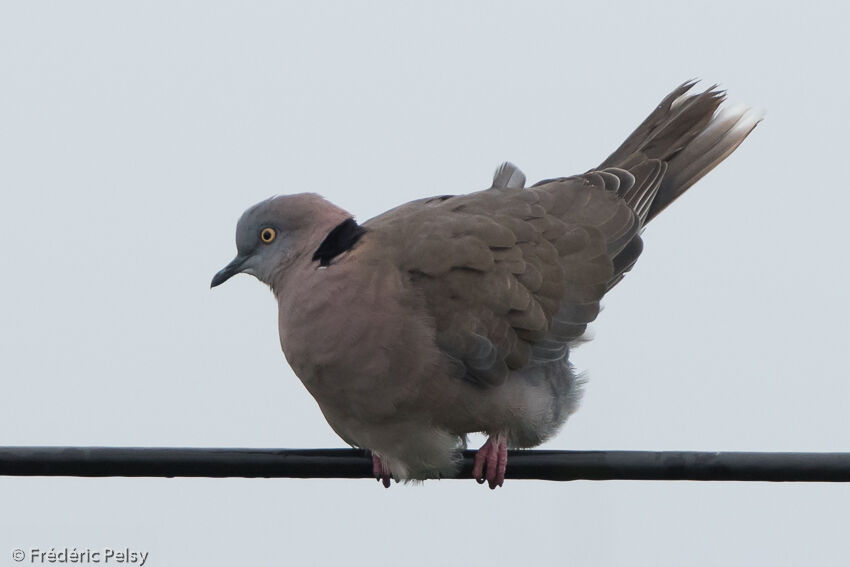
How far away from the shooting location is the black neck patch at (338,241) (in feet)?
14.6

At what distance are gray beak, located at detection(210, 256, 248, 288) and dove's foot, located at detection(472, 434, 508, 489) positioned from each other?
1.12 m

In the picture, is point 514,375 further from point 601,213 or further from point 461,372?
point 601,213

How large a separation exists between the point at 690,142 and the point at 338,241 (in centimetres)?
194

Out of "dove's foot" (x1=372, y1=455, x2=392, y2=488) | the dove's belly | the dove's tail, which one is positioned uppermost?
the dove's tail

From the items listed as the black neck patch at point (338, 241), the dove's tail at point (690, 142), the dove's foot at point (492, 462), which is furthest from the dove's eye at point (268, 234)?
the dove's tail at point (690, 142)

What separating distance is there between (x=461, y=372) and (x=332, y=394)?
0.46m

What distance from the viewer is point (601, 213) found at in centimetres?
523

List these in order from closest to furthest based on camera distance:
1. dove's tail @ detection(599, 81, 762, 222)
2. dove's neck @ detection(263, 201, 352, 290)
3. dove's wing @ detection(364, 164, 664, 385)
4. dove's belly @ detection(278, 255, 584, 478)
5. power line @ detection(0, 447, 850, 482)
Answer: power line @ detection(0, 447, 850, 482) < dove's belly @ detection(278, 255, 584, 478) < dove's wing @ detection(364, 164, 664, 385) < dove's neck @ detection(263, 201, 352, 290) < dove's tail @ detection(599, 81, 762, 222)

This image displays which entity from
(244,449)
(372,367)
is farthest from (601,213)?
(244,449)

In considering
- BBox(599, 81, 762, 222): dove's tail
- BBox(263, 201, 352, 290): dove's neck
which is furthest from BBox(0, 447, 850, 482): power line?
BBox(599, 81, 762, 222): dove's tail

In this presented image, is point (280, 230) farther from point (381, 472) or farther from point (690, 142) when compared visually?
point (690, 142)

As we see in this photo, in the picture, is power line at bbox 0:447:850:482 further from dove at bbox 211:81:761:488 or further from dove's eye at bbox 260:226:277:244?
dove's eye at bbox 260:226:277:244

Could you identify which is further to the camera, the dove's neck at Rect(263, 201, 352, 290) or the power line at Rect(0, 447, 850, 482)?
the dove's neck at Rect(263, 201, 352, 290)

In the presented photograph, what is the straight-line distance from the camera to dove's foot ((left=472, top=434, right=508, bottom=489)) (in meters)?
4.50
